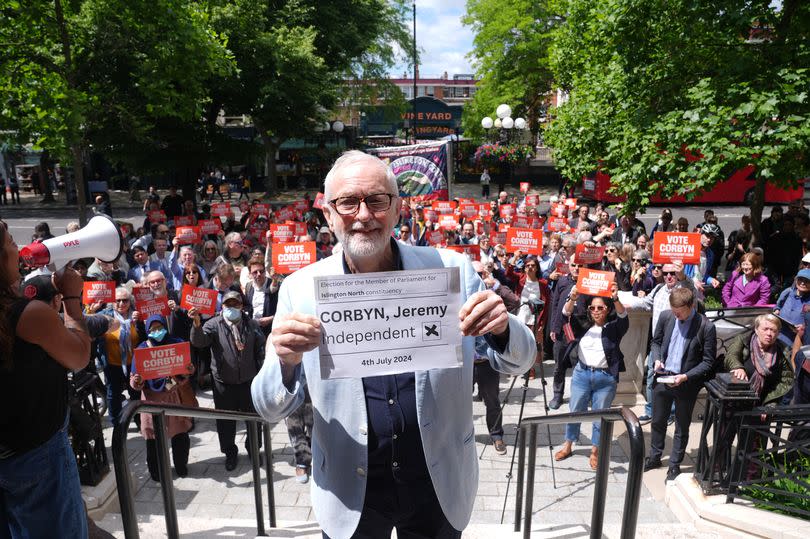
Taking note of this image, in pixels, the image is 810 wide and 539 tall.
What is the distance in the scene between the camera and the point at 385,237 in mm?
2154

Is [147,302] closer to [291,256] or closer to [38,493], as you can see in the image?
[291,256]

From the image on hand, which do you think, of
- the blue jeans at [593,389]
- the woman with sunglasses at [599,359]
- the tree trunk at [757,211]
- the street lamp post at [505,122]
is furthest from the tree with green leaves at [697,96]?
the street lamp post at [505,122]

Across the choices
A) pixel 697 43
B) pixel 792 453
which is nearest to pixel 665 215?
pixel 697 43

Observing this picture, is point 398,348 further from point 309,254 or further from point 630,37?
point 630,37

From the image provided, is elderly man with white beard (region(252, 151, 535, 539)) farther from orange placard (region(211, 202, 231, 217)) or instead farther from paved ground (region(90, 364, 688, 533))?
orange placard (region(211, 202, 231, 217))

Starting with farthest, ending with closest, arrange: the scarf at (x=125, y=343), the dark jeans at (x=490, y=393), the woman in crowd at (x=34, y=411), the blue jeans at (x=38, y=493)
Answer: the dark jeans at (x=490, y=393)
the scarf at (x=125, y=343)
the blue jeans at (x=38, y=493)
the woman in crowd at (x=34, y=411)

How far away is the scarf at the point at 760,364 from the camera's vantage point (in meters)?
5.79

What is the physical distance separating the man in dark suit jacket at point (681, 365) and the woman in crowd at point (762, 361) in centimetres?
34

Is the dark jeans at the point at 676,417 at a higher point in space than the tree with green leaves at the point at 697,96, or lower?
lower

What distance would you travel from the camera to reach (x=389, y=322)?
6.87ft

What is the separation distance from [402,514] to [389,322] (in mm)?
740

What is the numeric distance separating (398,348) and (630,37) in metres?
10.2

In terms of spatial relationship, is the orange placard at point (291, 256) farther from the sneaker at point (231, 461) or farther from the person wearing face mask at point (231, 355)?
the sneaker at point (231, 461)

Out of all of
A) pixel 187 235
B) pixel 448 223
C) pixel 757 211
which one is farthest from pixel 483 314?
pixel 757 211
